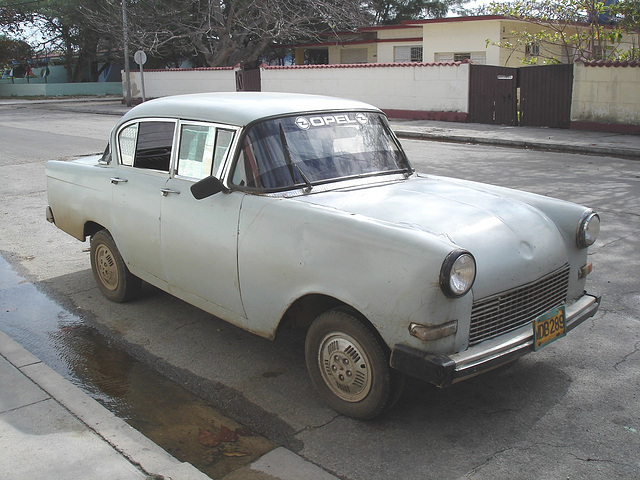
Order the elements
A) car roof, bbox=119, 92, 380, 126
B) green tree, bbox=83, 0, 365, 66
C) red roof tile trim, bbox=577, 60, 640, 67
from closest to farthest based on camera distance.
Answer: car roof, bbox=119, 92, 380, 126 → red roof tile trim, bbox=577, 60, 640, 67 → green tree, bbox=83, 0, 365, 66

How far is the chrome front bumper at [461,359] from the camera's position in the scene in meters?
3.27

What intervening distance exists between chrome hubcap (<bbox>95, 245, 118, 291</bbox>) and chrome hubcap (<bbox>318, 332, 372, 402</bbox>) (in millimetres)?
2583

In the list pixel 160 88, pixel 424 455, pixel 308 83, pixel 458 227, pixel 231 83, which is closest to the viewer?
pixel 424 455

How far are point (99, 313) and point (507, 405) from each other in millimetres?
3479

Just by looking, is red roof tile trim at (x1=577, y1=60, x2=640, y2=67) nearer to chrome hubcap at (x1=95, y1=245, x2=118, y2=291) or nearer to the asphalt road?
the asphalt road

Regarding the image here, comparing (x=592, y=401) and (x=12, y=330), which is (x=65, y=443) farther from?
(x=592, y=401)

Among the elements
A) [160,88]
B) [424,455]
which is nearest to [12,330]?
[424,455]

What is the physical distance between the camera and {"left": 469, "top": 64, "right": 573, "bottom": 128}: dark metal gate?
61.3ft

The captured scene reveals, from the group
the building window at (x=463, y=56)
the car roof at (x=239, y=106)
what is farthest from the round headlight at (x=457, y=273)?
the building window at (x=463, y=56)

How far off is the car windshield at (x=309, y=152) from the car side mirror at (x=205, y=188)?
132 mm

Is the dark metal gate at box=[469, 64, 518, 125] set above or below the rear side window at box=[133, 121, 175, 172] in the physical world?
above

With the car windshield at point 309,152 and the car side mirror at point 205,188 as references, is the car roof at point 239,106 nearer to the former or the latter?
the car windshield at point 309,152

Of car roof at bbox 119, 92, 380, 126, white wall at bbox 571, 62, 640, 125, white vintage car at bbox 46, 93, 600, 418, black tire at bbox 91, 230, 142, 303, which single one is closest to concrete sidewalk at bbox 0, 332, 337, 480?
white vintage car at bbox 46, 93, 600, 418

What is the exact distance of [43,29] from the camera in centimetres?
4638
